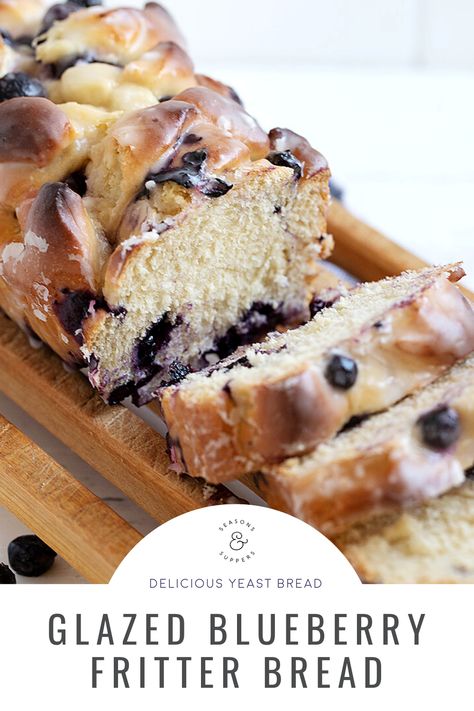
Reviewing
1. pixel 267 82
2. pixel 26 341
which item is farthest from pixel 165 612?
pixel 267 82

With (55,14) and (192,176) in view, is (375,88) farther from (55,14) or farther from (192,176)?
(192,176)

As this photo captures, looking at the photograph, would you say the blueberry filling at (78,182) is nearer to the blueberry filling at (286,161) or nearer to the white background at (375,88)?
the blueberry filling at (286,161)

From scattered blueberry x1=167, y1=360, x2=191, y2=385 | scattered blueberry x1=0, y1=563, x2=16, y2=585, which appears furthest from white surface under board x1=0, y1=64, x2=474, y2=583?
scattered blueberry x1=0, y1=563, x2=16, y2=585

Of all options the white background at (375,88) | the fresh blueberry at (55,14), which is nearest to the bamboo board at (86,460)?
the fresh blueberry at (55,14)

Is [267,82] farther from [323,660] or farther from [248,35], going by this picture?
[323,660]

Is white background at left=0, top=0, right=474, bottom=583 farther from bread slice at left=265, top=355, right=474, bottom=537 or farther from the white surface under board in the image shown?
bread slice at left=265, top=355, right=474, bottom=537

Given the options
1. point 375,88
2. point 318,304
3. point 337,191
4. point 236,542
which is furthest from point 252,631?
point 375,88
